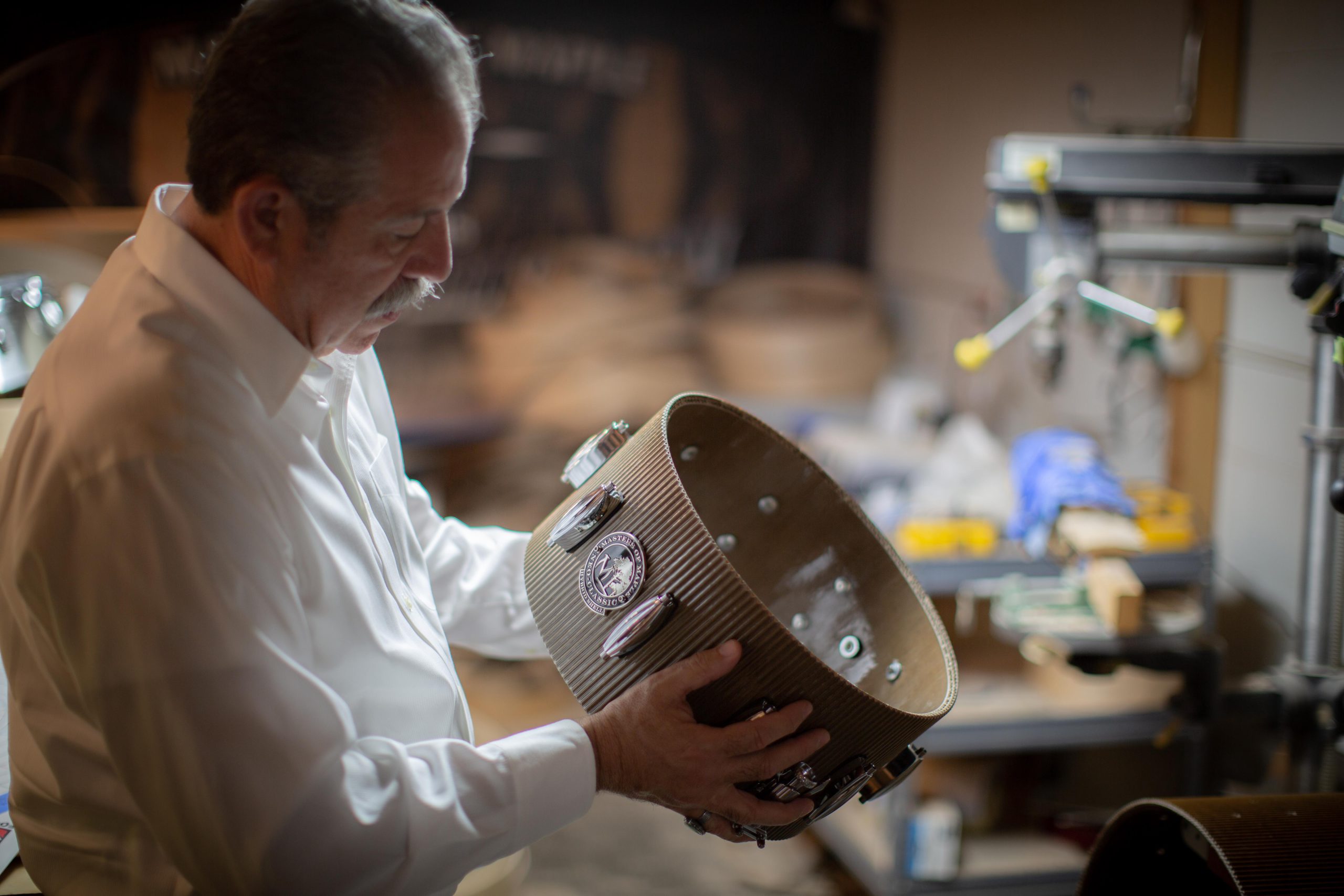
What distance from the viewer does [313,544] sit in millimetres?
825

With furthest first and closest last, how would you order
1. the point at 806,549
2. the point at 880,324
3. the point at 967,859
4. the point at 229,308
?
the point at 880,324, the point at 967,859, the point at 806,549, the point at 229,308

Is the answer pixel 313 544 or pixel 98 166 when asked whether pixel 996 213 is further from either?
pixel 98 166

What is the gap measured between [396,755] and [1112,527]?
5.46 feet

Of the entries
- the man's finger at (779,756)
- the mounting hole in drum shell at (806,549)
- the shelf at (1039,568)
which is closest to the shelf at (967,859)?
the shelf at (1039,568)

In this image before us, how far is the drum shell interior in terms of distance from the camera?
82cm

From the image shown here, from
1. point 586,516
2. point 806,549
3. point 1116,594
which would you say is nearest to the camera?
point 586,516

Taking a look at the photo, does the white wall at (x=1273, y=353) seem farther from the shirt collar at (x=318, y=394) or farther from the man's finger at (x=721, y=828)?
the shirt collar at (x=318, y=394)

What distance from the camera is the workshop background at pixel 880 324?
214 cm

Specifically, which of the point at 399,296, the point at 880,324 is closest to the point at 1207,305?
the point at 880,324

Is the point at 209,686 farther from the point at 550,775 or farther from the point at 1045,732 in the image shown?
the point at 1045,732

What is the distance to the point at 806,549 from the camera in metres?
1.11

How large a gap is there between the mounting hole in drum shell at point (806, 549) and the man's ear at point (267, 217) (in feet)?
1.25

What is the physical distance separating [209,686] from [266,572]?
0.09 meters

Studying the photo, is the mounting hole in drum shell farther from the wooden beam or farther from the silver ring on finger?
the wooden beam
